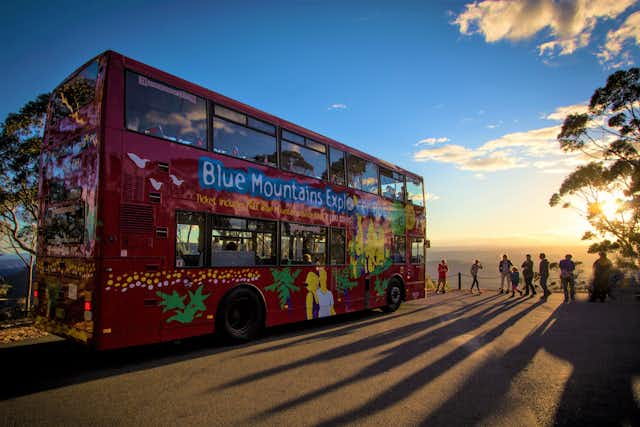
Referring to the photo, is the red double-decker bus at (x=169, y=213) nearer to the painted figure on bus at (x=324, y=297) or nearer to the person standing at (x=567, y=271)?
the painted figure on bus at (x=324, y=297)

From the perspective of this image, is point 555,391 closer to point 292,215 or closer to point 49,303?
point 292,215

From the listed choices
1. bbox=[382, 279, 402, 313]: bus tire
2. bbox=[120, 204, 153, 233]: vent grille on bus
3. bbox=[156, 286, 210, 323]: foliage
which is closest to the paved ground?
bbox=[156, 286, 210, 323]: foliage

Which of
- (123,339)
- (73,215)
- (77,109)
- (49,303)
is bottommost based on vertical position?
(123,339)

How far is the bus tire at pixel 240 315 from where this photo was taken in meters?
6.38

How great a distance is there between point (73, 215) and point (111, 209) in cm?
84

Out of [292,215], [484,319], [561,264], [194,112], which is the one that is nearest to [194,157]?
[194,112]

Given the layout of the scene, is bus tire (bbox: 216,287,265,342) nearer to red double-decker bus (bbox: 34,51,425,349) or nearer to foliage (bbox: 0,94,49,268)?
red double-decker bus (bbox: 34,51,425,349)

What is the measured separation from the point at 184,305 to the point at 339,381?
2647mm

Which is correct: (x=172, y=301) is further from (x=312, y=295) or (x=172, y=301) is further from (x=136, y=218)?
(x=312, y=295)

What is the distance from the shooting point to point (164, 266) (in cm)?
562

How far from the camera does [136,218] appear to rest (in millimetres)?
5340

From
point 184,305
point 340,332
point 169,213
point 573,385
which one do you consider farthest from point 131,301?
point 573,385

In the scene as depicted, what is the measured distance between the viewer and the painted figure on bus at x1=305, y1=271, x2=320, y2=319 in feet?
26.7

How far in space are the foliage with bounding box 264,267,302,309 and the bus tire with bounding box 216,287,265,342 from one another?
1.31ft
